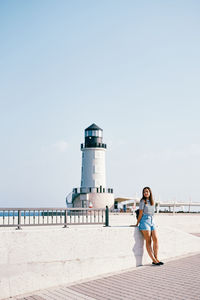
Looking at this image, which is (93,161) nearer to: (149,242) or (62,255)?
(149,242)

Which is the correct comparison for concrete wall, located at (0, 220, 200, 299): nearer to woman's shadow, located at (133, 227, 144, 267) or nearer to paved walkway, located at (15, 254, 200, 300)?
woman's shadow, located at (133, 227, 144, 267)

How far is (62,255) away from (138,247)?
3004 mm

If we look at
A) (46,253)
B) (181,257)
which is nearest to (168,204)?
(181,257)

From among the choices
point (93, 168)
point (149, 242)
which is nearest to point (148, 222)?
point (149, 242)

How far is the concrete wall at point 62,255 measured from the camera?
8859 millimetres

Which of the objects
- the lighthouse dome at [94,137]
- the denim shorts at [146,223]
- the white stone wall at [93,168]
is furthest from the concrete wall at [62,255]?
the lighthouse dome at [94,137]

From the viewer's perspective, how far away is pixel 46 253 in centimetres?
959

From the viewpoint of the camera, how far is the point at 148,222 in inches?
461

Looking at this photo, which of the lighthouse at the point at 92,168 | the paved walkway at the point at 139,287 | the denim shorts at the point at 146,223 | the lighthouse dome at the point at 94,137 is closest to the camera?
the paved walkway at the point at 139,287

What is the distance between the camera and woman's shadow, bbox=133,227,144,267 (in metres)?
11.7

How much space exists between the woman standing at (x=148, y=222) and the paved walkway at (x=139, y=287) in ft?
1.96

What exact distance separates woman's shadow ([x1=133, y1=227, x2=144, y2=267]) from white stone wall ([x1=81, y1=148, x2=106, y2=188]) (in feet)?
129

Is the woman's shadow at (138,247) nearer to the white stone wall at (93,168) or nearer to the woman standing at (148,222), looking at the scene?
the woman standing at (148,222)

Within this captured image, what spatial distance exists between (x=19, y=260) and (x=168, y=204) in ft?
150
